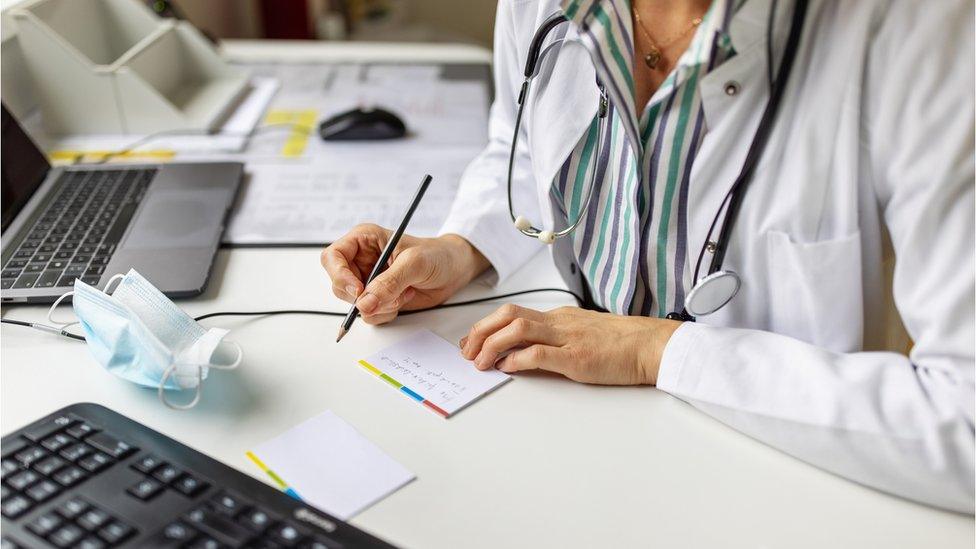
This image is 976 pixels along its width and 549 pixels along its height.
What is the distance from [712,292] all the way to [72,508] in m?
0.61

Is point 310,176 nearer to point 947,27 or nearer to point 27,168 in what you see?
point 27,168

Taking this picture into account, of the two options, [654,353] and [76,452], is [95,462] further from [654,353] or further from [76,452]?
[654,353]

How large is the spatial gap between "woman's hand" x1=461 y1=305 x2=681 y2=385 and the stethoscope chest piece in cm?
3

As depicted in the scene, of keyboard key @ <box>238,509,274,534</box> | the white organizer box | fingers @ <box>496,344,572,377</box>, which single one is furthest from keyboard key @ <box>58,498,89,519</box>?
the white organizer box

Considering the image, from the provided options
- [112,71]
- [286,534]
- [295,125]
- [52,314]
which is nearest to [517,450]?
[286,534]

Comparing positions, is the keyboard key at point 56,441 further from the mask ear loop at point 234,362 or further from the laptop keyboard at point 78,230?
the laptop keyboard at point 78,230

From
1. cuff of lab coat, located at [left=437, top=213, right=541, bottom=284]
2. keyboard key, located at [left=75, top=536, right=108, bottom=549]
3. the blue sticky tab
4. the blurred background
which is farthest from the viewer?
the blurred background

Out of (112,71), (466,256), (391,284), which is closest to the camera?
(391,284)

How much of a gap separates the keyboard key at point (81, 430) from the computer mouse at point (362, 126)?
83 cm

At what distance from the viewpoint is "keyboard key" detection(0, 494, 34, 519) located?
62 centimetres

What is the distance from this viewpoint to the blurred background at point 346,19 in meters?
2.79

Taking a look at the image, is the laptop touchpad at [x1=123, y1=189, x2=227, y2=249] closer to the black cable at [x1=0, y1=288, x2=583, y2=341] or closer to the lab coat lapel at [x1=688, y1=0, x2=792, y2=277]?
the black cable at [x1=0, y1=288, x2=583, y2=341]

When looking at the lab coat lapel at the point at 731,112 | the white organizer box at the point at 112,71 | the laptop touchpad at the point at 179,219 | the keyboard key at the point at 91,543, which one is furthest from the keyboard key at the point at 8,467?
the white organizer box at the point at 112,71

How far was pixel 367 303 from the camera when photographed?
2.96 ft
